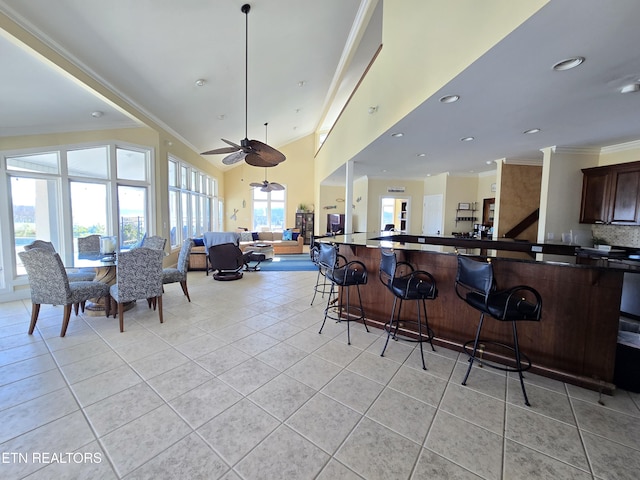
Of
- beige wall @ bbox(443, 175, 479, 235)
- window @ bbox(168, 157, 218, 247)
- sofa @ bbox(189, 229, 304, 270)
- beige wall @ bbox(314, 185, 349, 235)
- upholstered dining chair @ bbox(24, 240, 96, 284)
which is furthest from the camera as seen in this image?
beige wall @ bbox(314, 185, 349, 235)

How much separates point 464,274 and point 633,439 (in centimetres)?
136

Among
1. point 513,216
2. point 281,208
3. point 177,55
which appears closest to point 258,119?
point 177,55

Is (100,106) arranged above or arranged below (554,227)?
above

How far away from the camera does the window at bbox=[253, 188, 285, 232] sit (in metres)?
12.1

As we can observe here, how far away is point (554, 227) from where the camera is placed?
15.1ft

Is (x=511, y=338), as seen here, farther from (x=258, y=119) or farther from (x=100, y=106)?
(x=258, y=119)

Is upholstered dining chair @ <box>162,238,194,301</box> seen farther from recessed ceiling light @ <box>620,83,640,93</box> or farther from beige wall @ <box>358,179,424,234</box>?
beige wall @ <box>358,179,424,234</box>

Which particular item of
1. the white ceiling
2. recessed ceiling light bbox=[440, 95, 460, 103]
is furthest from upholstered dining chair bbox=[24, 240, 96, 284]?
recessed ceiling light bbox=[440, 95, 460, 103]

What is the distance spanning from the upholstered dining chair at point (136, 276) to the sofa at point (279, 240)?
5925mm

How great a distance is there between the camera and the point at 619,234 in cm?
434

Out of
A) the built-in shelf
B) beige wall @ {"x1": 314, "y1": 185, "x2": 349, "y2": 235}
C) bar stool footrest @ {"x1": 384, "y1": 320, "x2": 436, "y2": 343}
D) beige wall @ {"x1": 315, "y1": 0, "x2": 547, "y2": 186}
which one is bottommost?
bar stool footrest @ {"x1": 384, "y1": 320, "x2": 436, "y2": 343}

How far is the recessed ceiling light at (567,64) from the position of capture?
6.45 ft

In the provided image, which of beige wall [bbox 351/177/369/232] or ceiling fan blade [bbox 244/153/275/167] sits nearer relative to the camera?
ceiling fan blade [bbox 244/153/275/167]

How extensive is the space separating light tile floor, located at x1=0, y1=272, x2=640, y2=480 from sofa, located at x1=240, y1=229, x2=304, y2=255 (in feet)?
21.9
